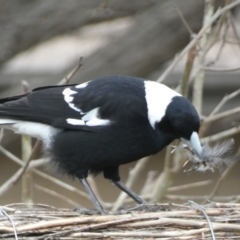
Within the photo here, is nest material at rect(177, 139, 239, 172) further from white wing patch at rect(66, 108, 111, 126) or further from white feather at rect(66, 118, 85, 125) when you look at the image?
white feather at rect(66, 118, 85, 125)

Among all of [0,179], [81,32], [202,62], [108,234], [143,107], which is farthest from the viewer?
[0,179]

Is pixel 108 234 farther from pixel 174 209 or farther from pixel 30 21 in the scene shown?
pixel 30 21

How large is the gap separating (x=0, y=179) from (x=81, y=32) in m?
1.56

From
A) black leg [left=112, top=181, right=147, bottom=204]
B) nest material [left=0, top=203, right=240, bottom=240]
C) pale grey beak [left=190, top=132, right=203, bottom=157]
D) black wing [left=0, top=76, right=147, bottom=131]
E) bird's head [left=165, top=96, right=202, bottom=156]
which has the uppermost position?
black wing [left=0, top=76, right=147, bottom=131]

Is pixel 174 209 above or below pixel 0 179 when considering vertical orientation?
above

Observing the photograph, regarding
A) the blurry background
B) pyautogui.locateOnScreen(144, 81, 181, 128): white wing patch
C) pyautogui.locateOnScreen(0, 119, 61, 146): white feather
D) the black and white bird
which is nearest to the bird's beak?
the black and white bird

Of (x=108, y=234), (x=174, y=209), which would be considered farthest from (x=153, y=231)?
(x=174, y=209)

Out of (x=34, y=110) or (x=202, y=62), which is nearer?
(x=34, y=110)

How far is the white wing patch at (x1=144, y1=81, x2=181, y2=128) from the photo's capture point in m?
2.75

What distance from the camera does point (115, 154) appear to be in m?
2.81

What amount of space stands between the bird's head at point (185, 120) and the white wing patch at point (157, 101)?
29mm

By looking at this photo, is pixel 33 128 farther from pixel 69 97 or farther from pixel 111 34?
pixel 111 34

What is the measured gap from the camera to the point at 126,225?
232 centimetres

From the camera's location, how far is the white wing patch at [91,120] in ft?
9.23
